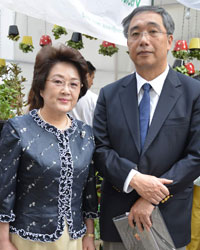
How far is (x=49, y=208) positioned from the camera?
1.46m

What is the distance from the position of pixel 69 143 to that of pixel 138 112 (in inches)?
15.1

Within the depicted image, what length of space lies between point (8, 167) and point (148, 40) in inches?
34.6

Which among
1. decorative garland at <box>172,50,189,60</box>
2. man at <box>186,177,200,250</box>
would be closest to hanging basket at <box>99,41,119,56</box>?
decorative garland at <box>172,50,189,60</box>

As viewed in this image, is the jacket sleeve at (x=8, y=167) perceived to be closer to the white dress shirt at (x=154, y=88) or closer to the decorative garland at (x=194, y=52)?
the white dress shirt at (x=154, y=88)

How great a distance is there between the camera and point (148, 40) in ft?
5.20

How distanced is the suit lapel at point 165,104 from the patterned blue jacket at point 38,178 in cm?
35

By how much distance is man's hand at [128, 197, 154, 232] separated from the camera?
155 cm

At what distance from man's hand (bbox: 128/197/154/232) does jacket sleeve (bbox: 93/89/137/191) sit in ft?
0.40

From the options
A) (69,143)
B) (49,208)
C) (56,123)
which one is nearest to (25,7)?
(56,123)

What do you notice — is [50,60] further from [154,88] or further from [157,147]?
[157,147]

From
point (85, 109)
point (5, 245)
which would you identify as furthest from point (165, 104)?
point (85, 109)

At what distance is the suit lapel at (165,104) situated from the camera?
1573 millimetres

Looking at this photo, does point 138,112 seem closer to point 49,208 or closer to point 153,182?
point 153,182

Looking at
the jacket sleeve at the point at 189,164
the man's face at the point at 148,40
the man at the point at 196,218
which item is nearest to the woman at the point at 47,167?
the man's face at the point at 148,40
